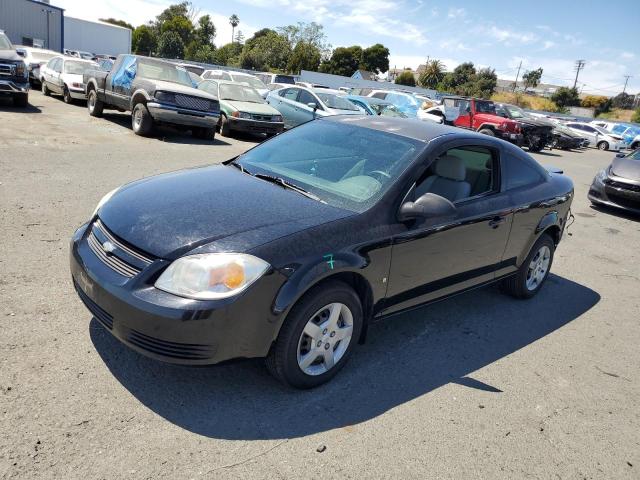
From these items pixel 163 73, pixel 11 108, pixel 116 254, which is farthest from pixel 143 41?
pixel 116 254

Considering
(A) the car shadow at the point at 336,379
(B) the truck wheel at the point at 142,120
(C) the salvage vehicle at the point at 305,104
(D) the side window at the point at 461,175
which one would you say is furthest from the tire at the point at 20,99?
(D) the side window at the point at 461,175

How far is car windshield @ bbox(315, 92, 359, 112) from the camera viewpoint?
15.7 metres

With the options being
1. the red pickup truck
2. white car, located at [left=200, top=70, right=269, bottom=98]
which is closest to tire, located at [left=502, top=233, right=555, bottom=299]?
white car, located at [left=200, top=70, right=269, bottom=98]

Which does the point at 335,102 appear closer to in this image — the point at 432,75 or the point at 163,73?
the point at 163,73

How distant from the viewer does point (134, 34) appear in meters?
84.2

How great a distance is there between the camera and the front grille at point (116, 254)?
2797 millimetres

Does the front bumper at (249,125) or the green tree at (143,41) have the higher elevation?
the green tree at (143,41)

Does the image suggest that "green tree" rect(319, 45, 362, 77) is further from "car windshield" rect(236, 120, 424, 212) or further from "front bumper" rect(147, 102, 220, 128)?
"car windshield" rect(236, 120, 424, 212)

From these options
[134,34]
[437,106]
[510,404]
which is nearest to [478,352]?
[510,404]

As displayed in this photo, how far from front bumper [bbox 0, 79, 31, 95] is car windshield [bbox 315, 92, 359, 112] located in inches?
317

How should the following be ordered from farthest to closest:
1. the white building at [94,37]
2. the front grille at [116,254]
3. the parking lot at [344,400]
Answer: the white building at [94,37], the front grille at [116,254], the parking lot at [344,400]

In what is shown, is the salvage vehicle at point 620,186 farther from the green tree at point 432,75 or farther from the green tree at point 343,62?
the green tree at point 432,75

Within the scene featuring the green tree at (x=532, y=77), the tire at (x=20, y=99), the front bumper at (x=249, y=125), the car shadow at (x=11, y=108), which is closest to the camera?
the car shadow at (x=11, y=108)

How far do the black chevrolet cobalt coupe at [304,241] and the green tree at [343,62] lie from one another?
8478cm
